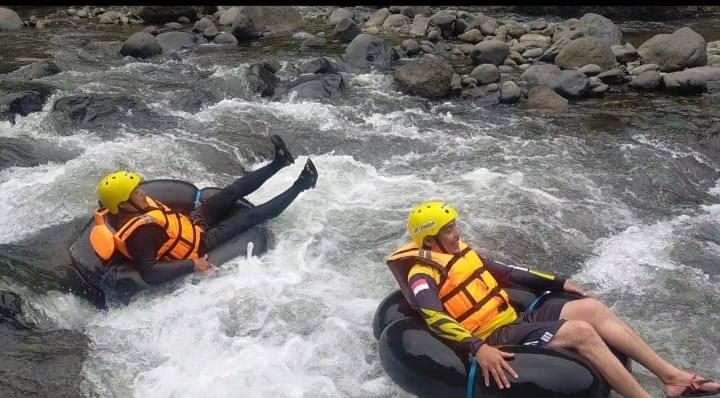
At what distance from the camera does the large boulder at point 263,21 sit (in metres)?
16.0

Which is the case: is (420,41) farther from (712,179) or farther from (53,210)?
(53,210)

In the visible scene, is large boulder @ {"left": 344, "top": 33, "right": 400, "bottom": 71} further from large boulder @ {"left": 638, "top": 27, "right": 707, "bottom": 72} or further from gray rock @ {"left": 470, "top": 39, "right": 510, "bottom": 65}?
large boulder @ {"left": 638, "top": 27, "right": 707, "bottom": 72}

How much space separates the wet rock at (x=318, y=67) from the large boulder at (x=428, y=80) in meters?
1.56

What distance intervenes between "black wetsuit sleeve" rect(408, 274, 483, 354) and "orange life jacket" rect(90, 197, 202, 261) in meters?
2.47

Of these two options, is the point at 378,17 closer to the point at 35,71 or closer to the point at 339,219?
the point at 35,71

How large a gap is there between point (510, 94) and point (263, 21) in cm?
757

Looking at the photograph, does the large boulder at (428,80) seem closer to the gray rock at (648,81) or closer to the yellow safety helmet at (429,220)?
the gray rock at (648,81)

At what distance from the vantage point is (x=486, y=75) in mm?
12547

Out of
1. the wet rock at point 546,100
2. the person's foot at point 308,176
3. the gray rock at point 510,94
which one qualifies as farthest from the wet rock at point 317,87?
the person's foot at point 308,176

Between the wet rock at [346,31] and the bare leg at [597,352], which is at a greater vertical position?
the bare leg at [597,352]

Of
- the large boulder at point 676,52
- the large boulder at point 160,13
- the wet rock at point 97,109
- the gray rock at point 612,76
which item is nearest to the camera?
the wet rock at point 97,109

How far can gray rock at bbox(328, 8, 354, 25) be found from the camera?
17.7 metres

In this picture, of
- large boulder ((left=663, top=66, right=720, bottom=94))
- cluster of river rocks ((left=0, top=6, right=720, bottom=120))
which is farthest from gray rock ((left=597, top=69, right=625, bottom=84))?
large boulder ((left=663, top=66, right=720, bottom=94))

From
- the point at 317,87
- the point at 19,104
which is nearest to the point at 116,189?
the point at 19,104
